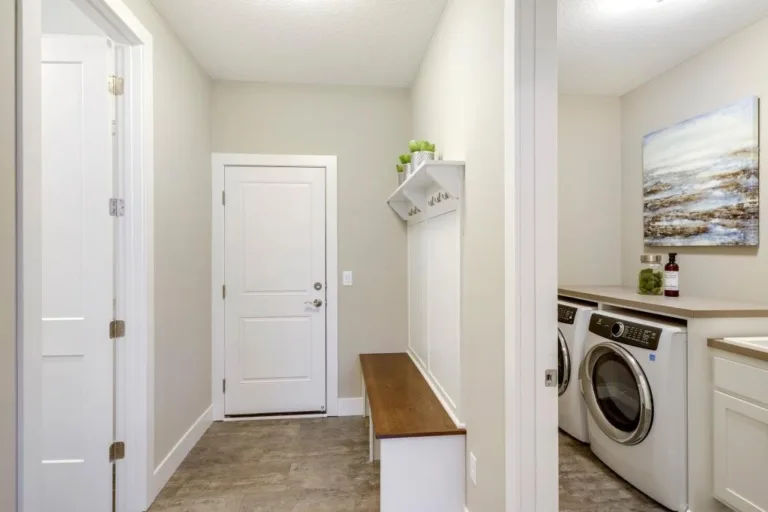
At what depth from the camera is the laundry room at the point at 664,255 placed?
185 cm

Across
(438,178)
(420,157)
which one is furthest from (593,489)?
(420,157)

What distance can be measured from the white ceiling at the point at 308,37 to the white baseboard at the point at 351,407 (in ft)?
8.19

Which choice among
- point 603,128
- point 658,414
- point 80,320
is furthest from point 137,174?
point 603,128

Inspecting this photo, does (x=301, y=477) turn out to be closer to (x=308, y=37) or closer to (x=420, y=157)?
(x=420, y=157)

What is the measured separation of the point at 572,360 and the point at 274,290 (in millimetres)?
2178

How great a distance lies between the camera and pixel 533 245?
1299mm

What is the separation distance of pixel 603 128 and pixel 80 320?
3.79 m

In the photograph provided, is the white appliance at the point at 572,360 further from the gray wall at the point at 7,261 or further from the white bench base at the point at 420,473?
the gray wall at the point at 7,261

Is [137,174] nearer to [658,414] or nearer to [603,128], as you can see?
[658,414]

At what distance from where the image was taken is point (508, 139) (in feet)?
4.39

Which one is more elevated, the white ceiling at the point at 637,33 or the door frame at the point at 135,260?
the white ceiling at the point at 637,33

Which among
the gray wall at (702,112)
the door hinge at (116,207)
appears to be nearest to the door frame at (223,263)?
the door hinge at (116,207)

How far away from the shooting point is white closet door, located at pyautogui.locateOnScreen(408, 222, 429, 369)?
2.68 m

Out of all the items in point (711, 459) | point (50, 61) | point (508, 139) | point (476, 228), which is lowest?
point (711, 459)
